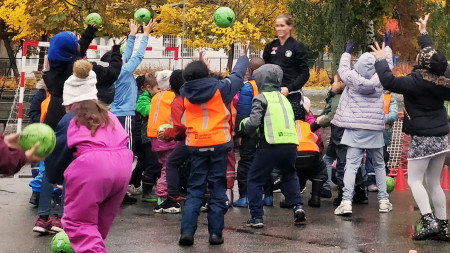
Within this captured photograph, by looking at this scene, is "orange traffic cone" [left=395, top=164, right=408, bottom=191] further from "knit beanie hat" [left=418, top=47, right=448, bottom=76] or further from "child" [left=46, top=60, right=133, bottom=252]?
"child" [left=46, top=60, right=133, bottom=252]

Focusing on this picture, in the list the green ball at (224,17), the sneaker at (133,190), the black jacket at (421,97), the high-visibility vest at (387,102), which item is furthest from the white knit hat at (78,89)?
the high-visibility vest at (387,102)

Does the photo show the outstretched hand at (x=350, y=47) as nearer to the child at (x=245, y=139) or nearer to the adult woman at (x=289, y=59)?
the adult woman at (x=289, y=59)

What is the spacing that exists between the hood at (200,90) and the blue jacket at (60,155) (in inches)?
77.6

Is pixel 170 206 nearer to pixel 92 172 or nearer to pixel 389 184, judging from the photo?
pixel 389 184

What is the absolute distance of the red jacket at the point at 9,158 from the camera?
5633 millimetres

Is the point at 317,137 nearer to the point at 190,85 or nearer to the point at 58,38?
the point at 190,85

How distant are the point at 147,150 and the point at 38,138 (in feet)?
21.4

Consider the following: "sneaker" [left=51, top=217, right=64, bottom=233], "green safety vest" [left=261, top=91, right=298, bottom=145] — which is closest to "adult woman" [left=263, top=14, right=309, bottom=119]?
"green safety vest" [left=261, top=91, right=298, bottom=145]

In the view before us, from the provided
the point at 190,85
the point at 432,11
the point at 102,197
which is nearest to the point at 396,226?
the point at 190,85

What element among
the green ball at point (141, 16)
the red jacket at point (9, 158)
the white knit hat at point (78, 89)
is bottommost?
the red jacket at point (9, 158)

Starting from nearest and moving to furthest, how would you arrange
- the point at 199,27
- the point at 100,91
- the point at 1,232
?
the point at 1,232
the point at 100,91
the point at 199,27

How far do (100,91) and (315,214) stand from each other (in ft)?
9.61

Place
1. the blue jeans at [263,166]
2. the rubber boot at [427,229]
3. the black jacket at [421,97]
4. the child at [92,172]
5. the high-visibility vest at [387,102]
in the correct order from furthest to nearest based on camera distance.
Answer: the high-visibility vest at [387,102]
the blue jeans at [263,166]
the black jacket at [421,97]
the rubber boot at [427,229]
the child at [92,172]

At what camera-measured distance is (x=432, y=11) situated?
4156 centimetres
